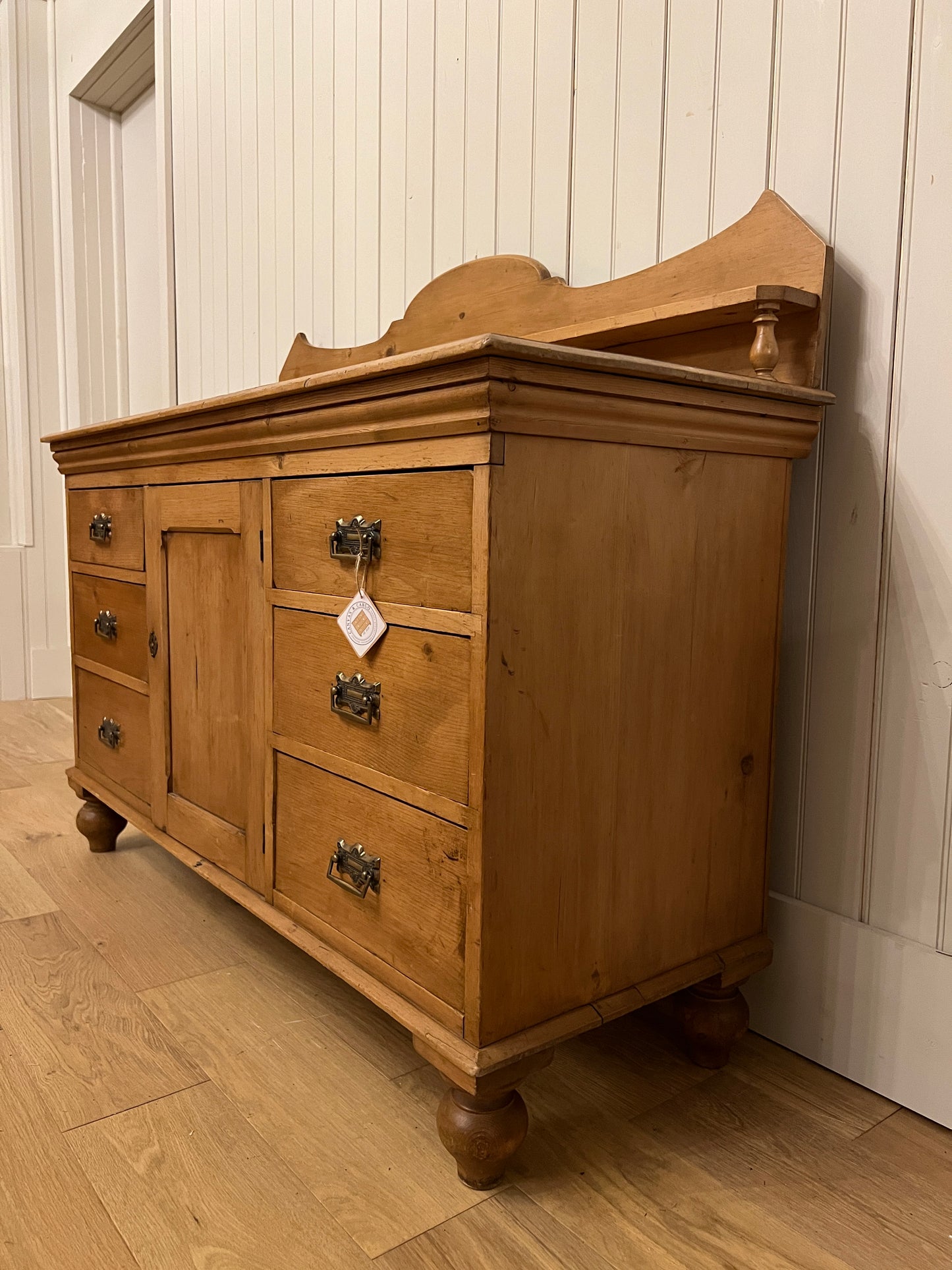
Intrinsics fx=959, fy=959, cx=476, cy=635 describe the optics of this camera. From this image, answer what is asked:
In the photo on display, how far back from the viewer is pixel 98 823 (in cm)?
186

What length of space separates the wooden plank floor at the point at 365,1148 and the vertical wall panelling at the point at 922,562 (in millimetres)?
275

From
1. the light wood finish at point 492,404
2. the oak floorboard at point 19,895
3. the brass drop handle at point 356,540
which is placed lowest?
the oak floorboard at point 19,895

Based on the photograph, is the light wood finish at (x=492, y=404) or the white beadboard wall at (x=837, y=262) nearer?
the light wood finish at (x=492, y=404)

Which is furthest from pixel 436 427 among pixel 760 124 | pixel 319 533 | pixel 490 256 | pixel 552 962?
pixel 490 256

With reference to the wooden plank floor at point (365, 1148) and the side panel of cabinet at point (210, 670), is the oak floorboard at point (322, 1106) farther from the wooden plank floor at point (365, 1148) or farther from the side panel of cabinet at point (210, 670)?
the side panel of cabinet at point (210, 670)

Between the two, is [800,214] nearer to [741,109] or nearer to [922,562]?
[741,109]

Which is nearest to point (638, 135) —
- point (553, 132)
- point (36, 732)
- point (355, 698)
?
point (553, 132)

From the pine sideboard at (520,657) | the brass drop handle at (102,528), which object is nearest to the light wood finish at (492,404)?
the pine sideboard at (520,657)

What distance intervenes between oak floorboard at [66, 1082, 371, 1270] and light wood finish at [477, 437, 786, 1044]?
9.4 inches

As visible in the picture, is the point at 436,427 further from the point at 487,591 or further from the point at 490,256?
the point at 490,256

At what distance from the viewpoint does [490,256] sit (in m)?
1.57

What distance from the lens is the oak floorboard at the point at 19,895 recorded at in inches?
62.3

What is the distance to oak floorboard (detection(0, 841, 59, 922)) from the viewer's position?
62.3 inches

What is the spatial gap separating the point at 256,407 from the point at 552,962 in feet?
2.34
